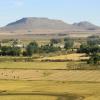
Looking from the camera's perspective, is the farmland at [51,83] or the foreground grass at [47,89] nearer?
the foreground grass at [47,89]

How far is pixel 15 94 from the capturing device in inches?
1380

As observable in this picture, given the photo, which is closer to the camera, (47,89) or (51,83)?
(47,89)

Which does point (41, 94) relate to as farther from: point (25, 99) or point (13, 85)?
point (13, 85)

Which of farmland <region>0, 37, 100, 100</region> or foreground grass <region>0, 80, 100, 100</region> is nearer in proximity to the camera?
foreground grass <region>0, 80, 100, 100</region>

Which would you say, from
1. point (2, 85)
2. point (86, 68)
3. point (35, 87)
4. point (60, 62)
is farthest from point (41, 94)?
point (60, 62)

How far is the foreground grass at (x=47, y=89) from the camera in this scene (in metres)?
33.9

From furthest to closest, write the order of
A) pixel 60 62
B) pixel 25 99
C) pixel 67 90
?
pixel 60 62
pixel 67 90
pixel 25 99

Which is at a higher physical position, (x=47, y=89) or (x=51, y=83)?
(x=51, y=83)

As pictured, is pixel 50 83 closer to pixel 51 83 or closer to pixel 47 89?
pixel 51 83

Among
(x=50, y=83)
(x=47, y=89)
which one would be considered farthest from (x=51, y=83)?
(x=47, y=89)

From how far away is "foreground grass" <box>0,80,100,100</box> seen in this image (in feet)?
111

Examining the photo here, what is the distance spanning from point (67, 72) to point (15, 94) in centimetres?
1854

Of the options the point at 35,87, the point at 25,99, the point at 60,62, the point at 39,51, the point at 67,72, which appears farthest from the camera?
the point at 39,51

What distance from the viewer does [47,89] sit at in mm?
38094
